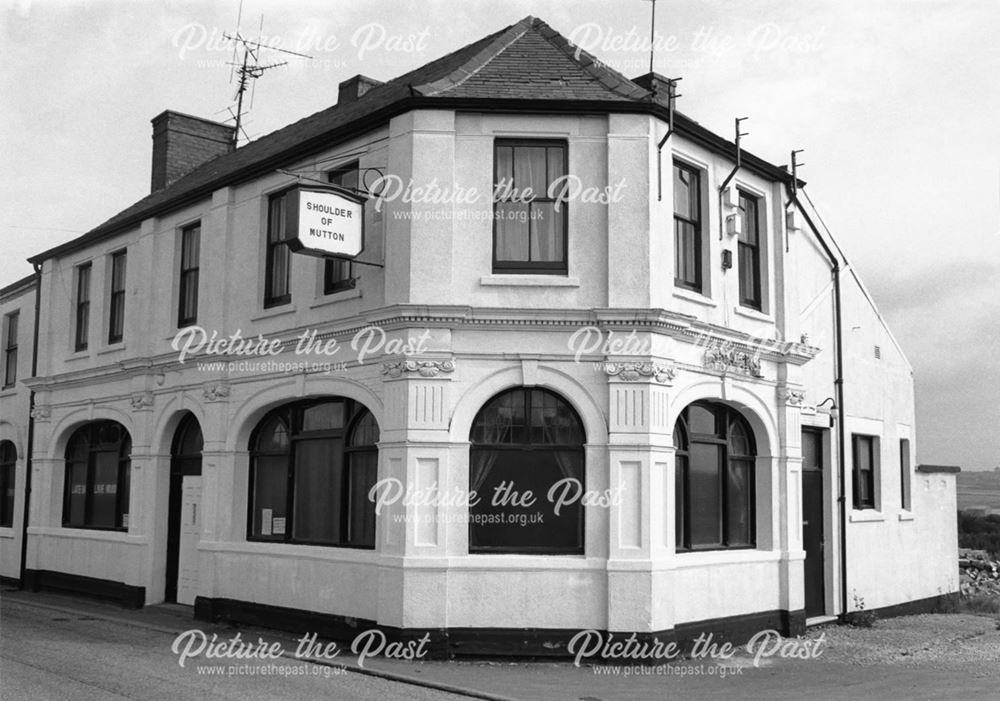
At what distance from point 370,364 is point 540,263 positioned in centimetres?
267

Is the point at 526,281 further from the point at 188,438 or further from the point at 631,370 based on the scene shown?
the point at 188,438

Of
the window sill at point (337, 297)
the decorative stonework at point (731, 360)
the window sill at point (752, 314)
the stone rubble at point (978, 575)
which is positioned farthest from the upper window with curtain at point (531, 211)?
the stone rubble at point (978, 575)

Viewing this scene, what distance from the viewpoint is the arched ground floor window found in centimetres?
1341

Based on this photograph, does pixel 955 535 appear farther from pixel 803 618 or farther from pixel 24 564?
pixel 24 564

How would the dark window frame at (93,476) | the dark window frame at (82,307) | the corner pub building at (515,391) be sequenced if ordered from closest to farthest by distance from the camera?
the corner pub building at (515,391)
the dark window frame at (93,476)
the dark window frame at (82,307)

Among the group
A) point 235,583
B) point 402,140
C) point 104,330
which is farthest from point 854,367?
point 104,330

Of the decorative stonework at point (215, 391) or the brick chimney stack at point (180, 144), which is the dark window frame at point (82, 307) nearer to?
the brick chimney stack at point (180, 144)

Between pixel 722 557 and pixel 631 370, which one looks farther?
pixel 722 557

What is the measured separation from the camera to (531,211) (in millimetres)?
13906

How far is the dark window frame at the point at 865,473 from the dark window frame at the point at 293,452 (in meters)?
9.10

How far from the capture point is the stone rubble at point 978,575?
2478cm

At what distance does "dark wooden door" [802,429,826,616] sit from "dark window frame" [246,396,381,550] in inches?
292

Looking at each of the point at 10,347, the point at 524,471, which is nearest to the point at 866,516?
the point at 524,471

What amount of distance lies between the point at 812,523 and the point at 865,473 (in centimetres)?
213
